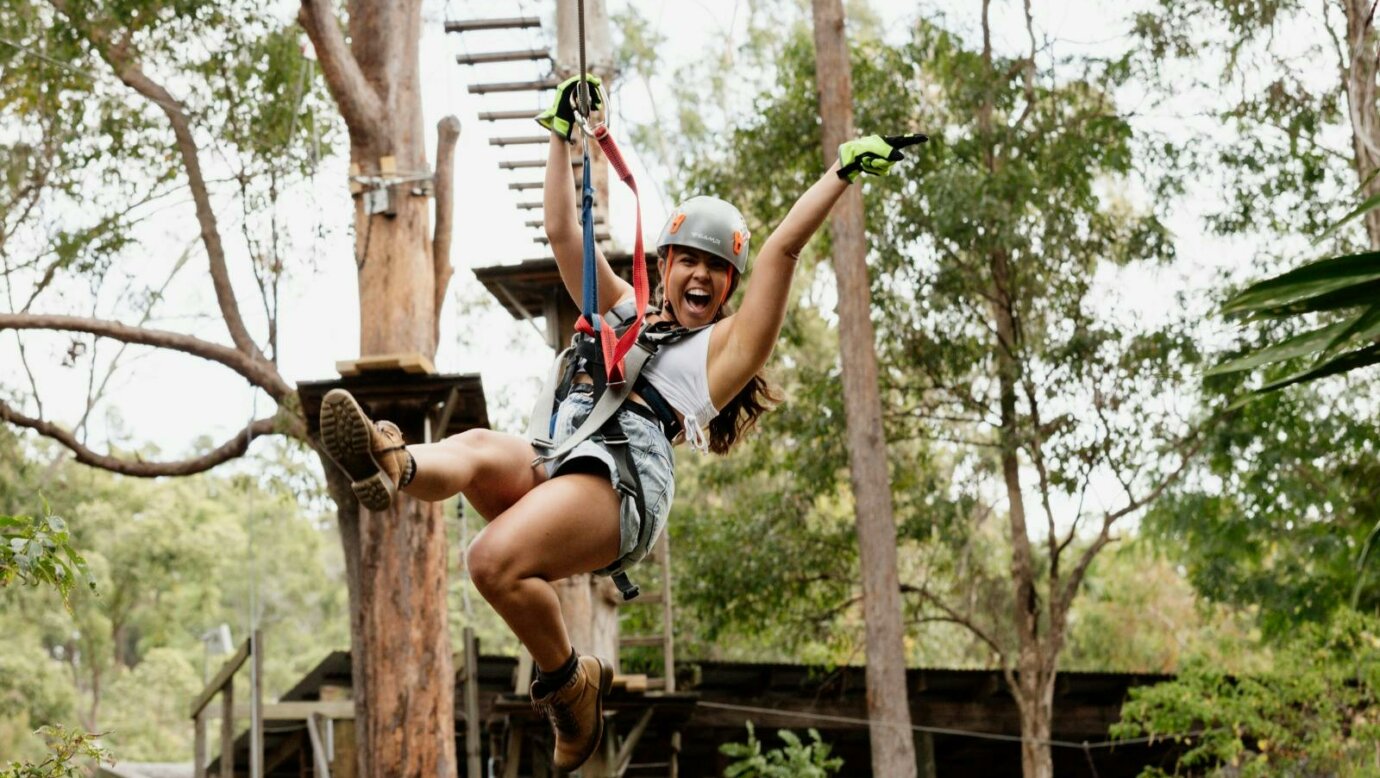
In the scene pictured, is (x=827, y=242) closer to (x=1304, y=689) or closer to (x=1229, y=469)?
(x=1229, y=469)

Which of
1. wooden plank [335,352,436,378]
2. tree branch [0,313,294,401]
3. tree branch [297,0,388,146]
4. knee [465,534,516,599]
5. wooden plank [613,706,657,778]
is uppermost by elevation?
tree branch [297,0,388,146]

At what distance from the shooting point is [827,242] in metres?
17.2

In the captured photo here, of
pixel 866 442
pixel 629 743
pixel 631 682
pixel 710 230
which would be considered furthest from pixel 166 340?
pixel 710 230

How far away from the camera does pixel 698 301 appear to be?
3.86 m

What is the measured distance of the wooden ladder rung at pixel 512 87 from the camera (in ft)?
39.3

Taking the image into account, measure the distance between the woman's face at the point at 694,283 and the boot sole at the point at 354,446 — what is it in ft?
2.76

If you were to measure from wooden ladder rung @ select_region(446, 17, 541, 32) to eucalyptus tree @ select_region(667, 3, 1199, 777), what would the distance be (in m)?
4.82

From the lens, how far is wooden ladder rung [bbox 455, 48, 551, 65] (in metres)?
11.7

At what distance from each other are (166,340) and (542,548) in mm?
9403

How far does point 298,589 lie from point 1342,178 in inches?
925

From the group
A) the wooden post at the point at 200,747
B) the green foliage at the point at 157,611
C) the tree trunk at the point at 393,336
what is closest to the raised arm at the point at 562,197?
the tree trunk at the point at 393,336

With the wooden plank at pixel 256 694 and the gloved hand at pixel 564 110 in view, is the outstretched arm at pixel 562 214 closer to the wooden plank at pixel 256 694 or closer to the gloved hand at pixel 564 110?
the gloved hand at pixel 564 110

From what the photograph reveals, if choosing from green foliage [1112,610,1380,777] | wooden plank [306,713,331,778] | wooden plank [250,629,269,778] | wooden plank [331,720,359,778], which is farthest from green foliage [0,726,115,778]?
green foliage [1112,610,1380,777]

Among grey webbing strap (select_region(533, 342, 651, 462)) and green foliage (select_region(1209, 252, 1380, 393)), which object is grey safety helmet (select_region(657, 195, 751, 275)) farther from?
green foliage (select_region(1209, 252, 1380, 393))
